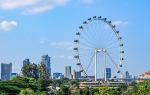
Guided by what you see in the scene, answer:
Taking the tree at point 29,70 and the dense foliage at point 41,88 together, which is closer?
the dense foliage at point 41,88

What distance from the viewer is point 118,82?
470 feet

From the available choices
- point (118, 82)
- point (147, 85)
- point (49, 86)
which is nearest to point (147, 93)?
point (147, 85)

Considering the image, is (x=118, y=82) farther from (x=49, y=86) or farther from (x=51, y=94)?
(x=51, y=94)

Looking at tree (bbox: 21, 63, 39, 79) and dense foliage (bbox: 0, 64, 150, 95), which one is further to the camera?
tree (bbox: 21, 63, 39, 79)

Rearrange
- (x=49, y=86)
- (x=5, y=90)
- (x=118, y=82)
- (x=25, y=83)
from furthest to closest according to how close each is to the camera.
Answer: (x=118, y=82) < (x=49, y=86) < (x=25, y=83) < (x=5, y=90)

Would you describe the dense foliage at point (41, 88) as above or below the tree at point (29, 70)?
below

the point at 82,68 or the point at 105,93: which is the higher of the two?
the point at 82,68

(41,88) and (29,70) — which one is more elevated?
(29,70)

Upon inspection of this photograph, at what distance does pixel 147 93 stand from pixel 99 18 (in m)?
48.0

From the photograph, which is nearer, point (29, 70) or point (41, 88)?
point (41, 88)

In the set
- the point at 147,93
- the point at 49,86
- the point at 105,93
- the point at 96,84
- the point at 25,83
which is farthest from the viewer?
the point at 96,84

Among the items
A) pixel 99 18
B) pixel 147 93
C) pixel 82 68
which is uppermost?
pixel 99 18

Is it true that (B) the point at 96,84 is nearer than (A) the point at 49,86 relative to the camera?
No

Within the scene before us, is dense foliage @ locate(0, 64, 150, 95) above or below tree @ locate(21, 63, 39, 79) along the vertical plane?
below
